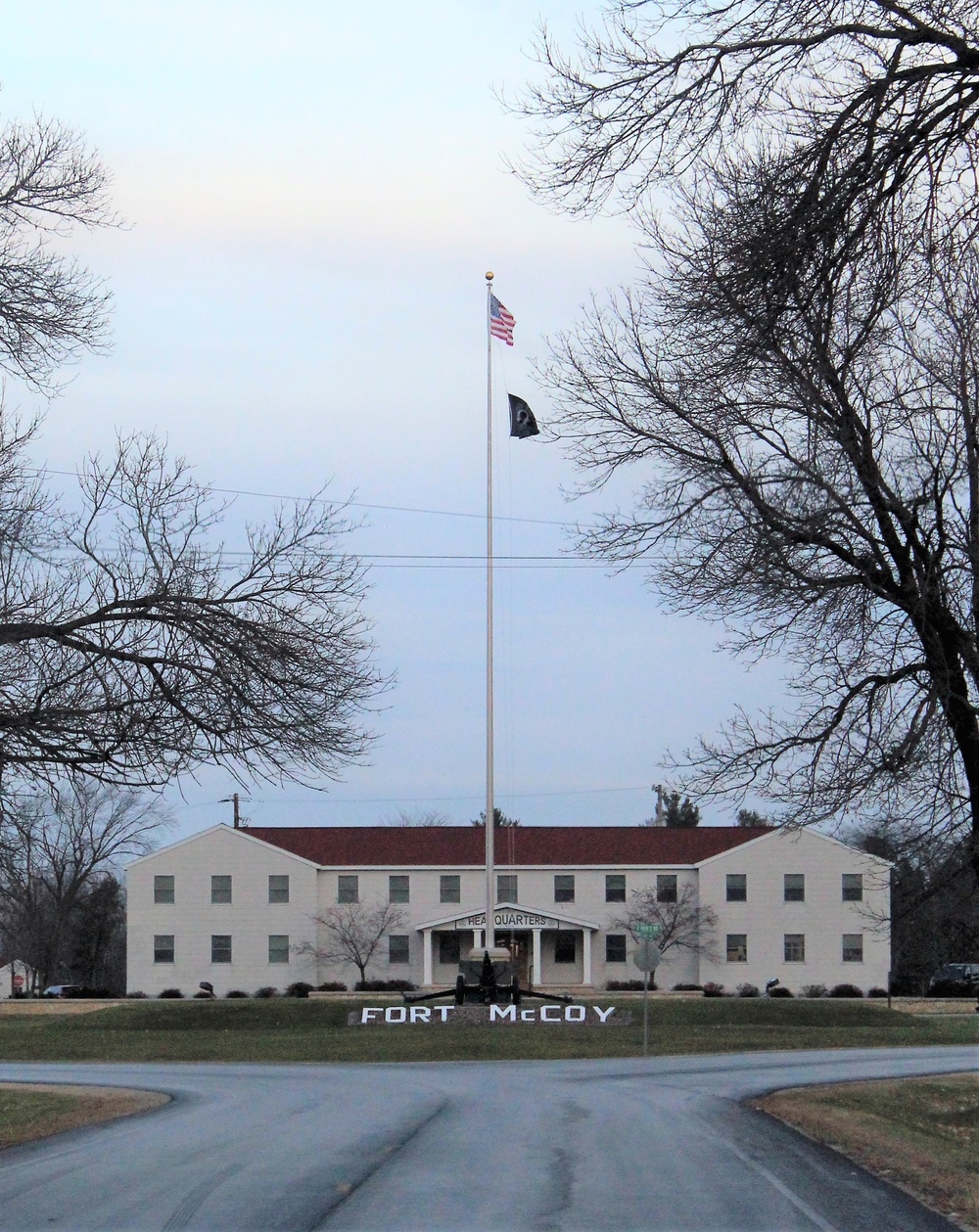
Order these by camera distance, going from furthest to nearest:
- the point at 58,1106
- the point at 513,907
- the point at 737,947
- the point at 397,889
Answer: the point at 397,889, the point at 737,947, the point at 513,907, the point at 58,1106

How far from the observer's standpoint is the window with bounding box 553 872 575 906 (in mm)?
63500

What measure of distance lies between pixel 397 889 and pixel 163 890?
10.1 metres

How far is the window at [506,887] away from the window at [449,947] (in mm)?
2459

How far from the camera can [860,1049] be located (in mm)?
32594

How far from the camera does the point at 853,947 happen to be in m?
61.1

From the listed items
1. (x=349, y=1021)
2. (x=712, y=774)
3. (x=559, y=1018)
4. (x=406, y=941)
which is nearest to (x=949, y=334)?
(x=712, y=774)

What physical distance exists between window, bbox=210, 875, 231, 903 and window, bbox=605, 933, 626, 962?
16272 mm

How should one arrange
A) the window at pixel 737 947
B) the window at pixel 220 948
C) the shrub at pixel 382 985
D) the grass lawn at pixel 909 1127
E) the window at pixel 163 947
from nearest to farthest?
the grass lawn at pixel 909 1127, the shrub at pixel 382 985, the window at pixel 737 947, the window at pixel 220 948, the window at pixel 163 947

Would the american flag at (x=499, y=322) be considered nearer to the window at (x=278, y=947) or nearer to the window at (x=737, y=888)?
the window at (x=737, y=888)

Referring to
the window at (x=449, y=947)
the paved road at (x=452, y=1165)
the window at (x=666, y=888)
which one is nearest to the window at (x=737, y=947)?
the window at (x=666, y=888)

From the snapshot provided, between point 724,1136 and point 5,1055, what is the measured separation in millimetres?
22999

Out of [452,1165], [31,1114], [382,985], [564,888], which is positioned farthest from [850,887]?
[452,1165]

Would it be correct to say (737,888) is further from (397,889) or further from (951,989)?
(397,889)

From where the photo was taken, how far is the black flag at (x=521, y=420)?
37.2 meters
